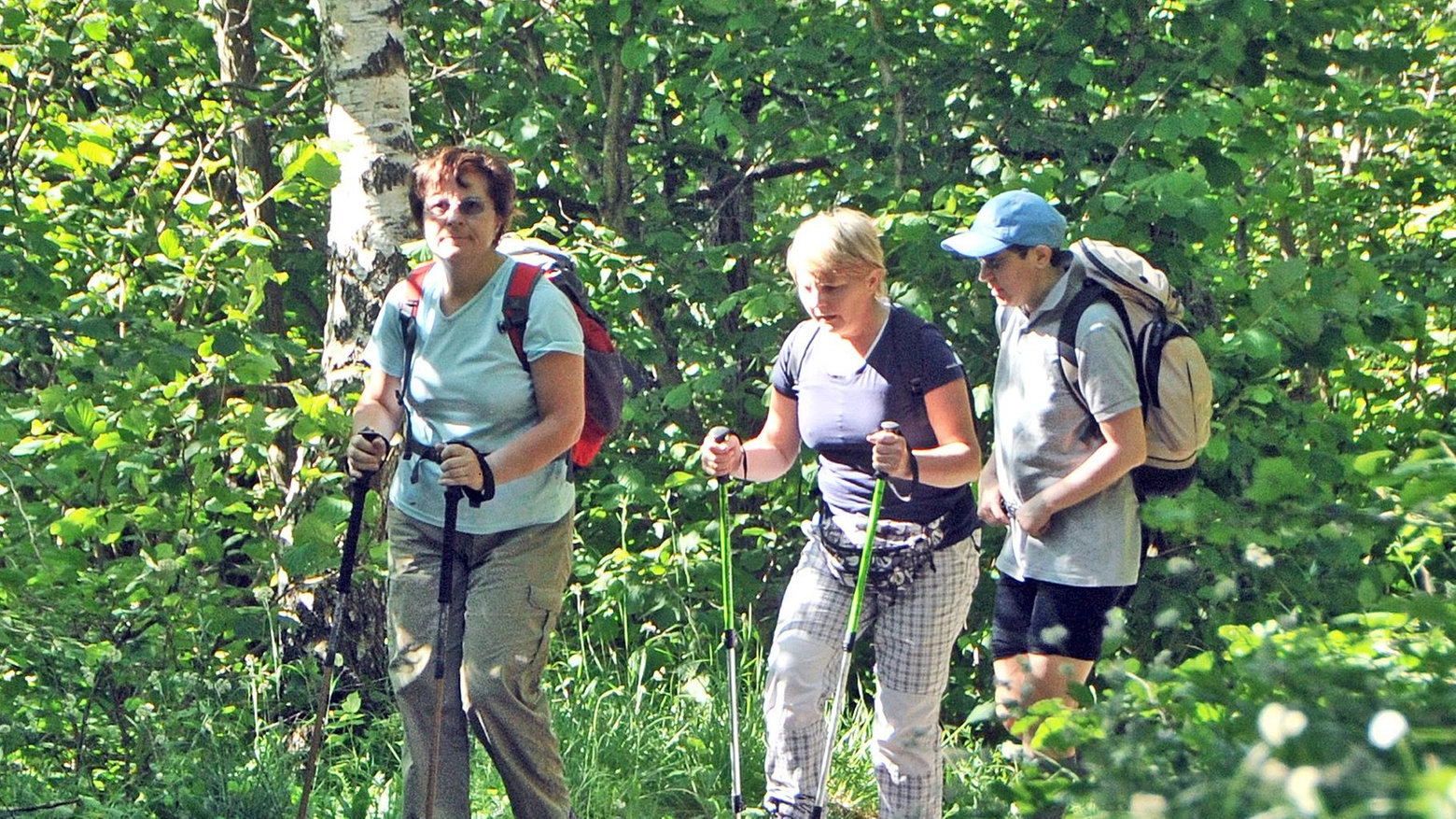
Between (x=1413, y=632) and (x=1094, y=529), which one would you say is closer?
(x=1413, y=632)

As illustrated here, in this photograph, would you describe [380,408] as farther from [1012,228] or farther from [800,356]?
[1012,228]

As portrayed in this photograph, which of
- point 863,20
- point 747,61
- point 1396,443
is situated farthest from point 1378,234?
point 747,61

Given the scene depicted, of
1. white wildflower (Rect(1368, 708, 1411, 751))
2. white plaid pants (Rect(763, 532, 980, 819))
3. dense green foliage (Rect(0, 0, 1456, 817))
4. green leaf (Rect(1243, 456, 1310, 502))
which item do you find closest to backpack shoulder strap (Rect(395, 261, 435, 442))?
dense green foliage (Rect(0, 0, 1456, 817))

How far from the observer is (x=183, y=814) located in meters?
4.47

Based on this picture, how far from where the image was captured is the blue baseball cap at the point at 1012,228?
406cm

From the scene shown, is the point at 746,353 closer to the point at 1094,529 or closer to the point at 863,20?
the point at 863,20

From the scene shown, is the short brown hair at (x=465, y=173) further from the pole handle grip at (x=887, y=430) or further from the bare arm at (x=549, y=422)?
the pole handle grip at (x=887, y=430)

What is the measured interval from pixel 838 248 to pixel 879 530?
78 cm

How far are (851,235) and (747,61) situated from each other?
82.9 inches

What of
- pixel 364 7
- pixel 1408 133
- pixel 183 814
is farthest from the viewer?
pixel 1408 133

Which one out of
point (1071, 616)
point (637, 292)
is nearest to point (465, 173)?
point (1071, 616)

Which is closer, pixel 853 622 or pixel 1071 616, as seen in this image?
pixel 1071 616

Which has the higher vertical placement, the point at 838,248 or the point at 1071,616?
the point at 838,248

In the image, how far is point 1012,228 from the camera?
13.3ft
